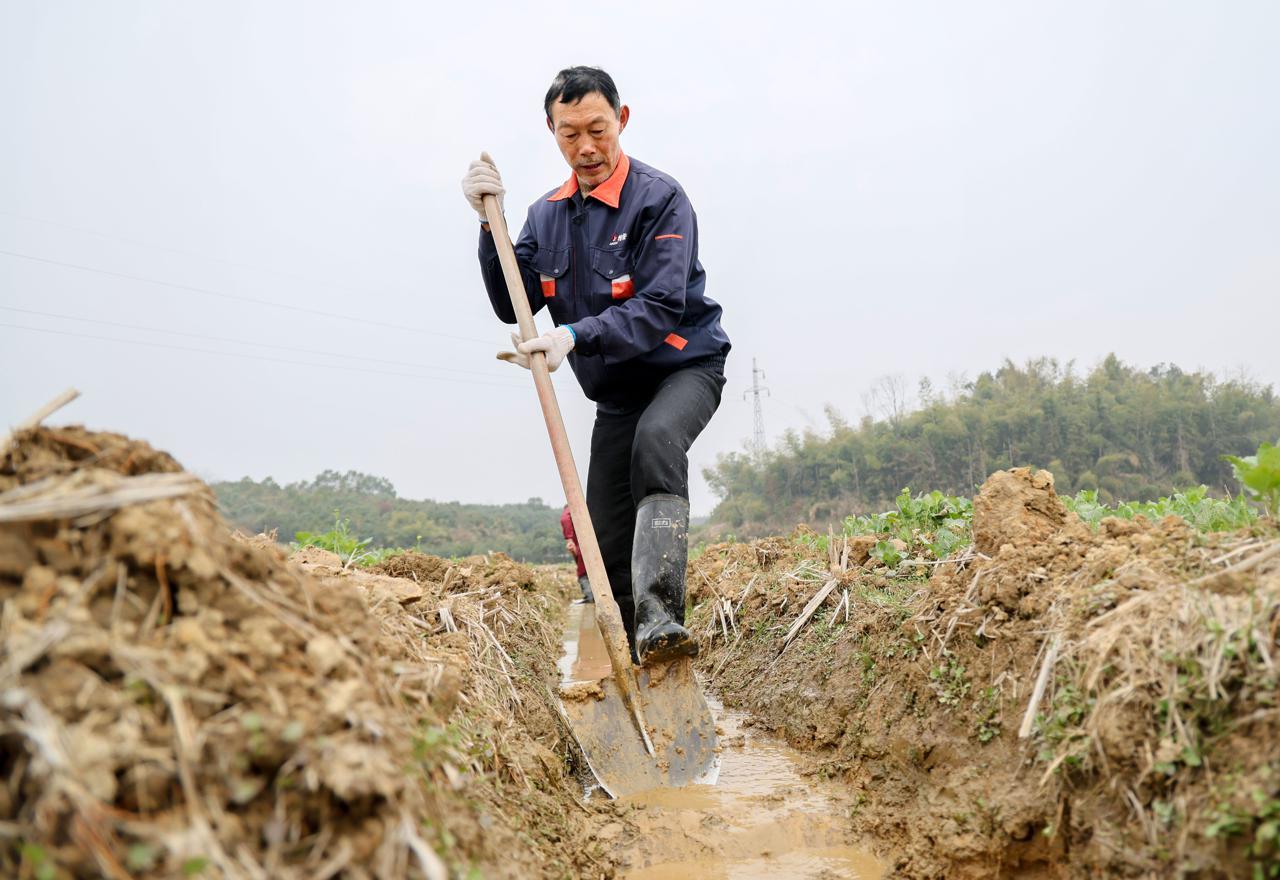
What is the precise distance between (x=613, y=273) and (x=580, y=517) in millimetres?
1196

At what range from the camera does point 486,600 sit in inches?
198

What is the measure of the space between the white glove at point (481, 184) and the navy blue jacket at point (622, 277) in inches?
6.5

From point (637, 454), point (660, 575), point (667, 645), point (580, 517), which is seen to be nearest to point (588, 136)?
point (637, 454)

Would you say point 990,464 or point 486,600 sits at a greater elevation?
point 990,464

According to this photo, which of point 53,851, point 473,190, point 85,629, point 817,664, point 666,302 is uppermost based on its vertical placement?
point 473,190

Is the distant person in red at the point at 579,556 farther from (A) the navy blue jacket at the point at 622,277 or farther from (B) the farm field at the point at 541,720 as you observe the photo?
(B) the farm field at the point at 541,720

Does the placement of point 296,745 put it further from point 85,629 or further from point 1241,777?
point 1241,777

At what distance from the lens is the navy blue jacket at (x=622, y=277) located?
3.78m

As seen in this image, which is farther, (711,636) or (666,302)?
(711,636)

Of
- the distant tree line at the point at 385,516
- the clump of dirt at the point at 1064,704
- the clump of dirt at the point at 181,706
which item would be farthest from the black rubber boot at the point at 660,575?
the distant tree line at the point at 385,516

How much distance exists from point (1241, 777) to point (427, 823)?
1.52 meters

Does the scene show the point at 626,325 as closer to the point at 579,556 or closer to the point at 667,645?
the point at 667,645

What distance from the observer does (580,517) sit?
359 cm

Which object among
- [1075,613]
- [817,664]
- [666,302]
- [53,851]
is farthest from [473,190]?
[53,851]
